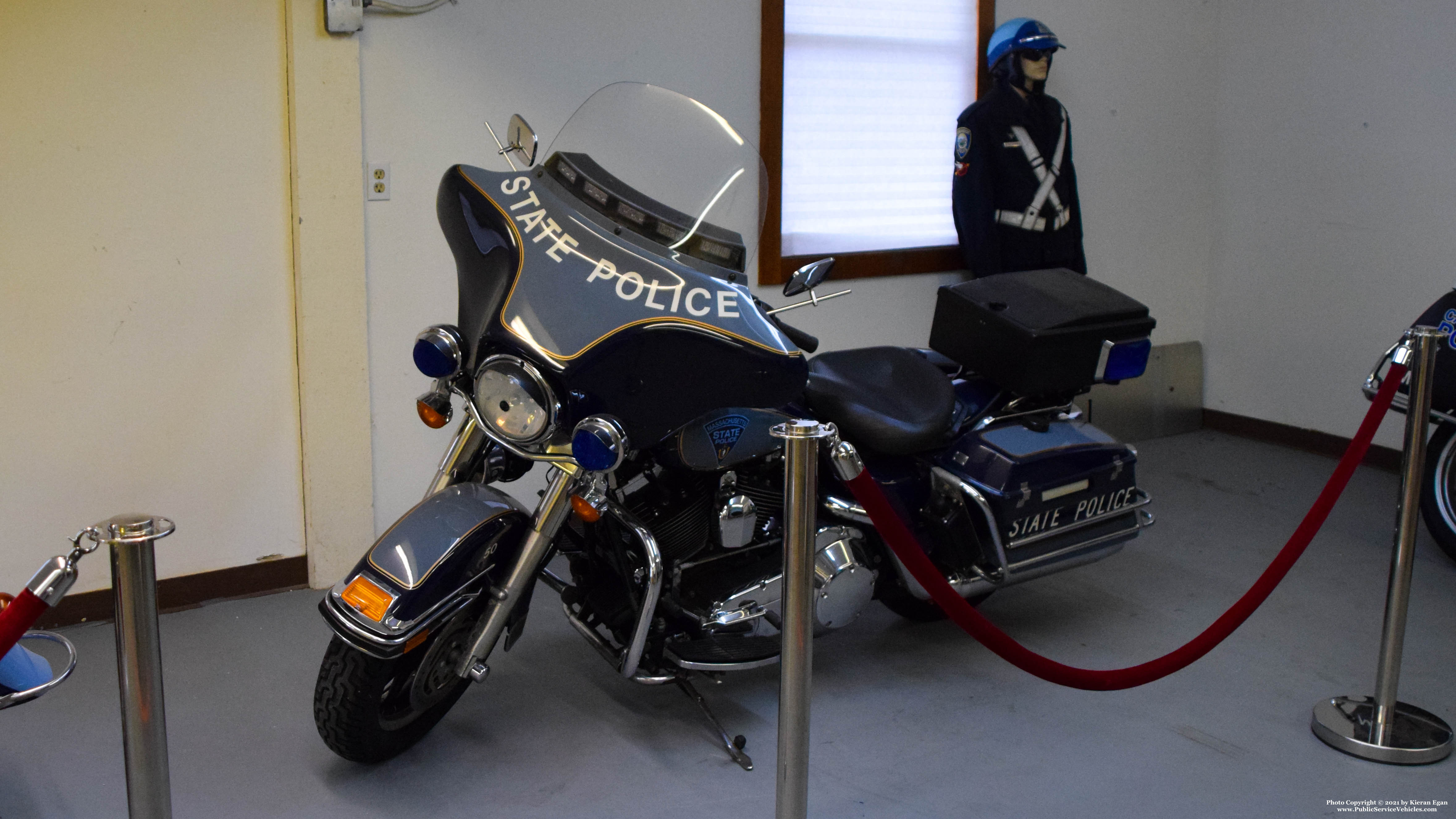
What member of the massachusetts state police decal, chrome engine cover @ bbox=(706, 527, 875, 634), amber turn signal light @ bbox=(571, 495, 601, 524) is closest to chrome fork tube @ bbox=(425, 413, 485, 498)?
amber turn signal light @ bbox=(571, 495, 601, 524)

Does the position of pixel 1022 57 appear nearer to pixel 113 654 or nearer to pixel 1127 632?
pixel 1127 632

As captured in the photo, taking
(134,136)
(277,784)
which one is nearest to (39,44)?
(134,136)

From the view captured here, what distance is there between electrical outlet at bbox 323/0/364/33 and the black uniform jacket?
2.22m

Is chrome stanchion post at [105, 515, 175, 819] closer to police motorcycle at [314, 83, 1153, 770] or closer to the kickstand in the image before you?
police motorcycle at [314, 83, 1153, 770]

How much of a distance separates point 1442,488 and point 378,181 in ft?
11.0

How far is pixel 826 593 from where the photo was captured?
2623mm

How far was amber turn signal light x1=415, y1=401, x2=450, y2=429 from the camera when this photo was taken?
7.89 feet

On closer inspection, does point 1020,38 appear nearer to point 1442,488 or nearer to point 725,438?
point 1442,488

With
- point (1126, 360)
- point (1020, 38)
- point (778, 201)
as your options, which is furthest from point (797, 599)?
point (1020, 38)

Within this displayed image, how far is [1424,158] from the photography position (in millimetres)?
4652

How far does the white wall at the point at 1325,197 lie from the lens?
465cm

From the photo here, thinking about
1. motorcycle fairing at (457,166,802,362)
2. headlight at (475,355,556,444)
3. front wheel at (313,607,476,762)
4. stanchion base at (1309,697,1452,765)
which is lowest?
stanchion base at (1309,697,1452,765)

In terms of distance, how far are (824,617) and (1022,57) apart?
2.66 metres

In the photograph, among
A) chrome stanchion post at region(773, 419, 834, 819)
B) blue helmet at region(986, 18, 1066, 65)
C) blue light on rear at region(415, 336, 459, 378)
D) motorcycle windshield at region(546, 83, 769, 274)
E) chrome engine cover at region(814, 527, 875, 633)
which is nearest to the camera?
chrome stanchion post at region(773, 419, 834, 819)
